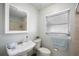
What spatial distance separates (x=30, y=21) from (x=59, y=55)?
69 cm

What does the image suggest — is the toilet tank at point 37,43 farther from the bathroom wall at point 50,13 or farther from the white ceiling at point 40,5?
the white ceiling at point 40,5

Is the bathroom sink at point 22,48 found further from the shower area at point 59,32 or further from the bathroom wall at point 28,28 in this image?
the shower area at point 59,32

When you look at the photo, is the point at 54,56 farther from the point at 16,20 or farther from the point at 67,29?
the point at 16,20

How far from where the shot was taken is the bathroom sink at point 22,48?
130cm

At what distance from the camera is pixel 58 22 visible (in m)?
1.35

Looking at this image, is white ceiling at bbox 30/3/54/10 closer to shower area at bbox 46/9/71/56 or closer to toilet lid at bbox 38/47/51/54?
shower area at bbox 46/9/71/56

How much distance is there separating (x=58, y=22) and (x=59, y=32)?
15cm

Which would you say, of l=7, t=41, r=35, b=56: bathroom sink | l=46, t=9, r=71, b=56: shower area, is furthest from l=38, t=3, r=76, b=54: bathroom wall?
l=7, t=41, r=35, b=56: bathroom sink

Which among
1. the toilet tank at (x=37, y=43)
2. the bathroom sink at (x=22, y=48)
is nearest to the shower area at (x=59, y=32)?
the toilet tank at (x=37, y=43)

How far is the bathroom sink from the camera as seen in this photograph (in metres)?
1.30

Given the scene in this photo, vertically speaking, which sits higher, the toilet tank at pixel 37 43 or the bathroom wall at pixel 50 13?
the bathroom wall at pixel 50 13

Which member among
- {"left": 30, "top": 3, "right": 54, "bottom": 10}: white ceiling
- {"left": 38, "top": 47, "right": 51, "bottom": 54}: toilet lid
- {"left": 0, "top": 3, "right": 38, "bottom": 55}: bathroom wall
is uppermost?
{"left": 30, "top": 3, "right": 54, "bottom": 10}: white ceiling

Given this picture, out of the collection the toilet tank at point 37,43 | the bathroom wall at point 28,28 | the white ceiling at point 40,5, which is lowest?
the toilet tank at point 37,43

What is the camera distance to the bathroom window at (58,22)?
4.33ft
